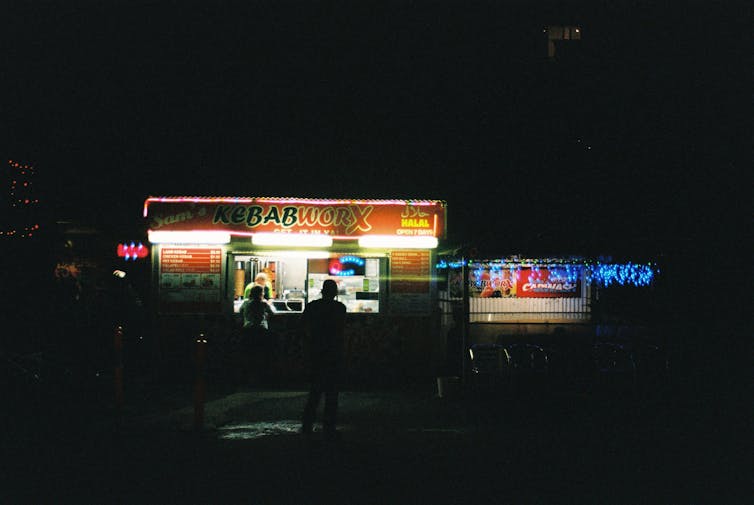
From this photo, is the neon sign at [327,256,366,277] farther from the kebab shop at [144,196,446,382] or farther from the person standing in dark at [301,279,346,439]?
the person standing in dark at [301,279,346,439]

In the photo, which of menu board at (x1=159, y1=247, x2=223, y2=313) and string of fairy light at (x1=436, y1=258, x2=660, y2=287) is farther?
string of fairy light at (x1=436, y1=258, x2=660, y2=287)

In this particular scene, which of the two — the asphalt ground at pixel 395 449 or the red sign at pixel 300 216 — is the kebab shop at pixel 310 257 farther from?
the asphalt ground at pixel 395 449

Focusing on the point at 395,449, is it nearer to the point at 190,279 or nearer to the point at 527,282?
the point at 190,279

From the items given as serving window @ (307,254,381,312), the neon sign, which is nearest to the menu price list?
serving window @ (307,254,381,312)

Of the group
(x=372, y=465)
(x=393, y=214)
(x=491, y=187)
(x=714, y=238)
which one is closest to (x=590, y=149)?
(x=491, y=187)

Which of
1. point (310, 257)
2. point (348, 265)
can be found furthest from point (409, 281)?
point (310, 257)

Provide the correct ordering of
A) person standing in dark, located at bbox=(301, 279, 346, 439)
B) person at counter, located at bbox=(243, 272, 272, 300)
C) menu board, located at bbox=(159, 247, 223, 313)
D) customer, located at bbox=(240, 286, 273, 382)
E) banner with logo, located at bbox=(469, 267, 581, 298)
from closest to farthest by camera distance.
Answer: person standing in dark, located at bbox=(301, 279, 346, 439) < customer, located at bbox=(240, 286, 273, 382) < person at counter, located at bbox=(243, 272, 272, 300) < menu board, located at bbox=(159, 247, 223, 313) < banner with logo, located at bbox=(469, 267, 581, 298)

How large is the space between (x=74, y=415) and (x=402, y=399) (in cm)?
510

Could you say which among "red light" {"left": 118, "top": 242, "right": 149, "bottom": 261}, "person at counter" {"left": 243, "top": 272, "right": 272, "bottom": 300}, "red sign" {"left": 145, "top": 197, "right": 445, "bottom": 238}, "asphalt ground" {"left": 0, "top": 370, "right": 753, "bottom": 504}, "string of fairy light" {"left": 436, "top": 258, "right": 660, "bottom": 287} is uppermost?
"red sign" {"left": 145, "top": 197, "right": 445, "bottom": 238}

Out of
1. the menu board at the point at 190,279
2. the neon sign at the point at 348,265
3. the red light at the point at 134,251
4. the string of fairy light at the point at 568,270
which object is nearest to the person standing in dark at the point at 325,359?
the neon sign at the point at 348,265

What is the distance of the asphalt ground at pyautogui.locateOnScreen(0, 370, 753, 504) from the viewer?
5840mm

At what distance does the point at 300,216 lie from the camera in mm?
11445

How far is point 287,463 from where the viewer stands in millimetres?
6641

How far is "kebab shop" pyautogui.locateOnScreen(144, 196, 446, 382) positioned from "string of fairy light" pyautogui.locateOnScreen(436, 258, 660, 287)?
1.20 m
